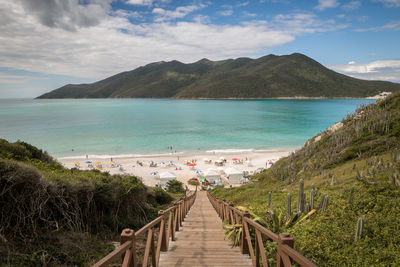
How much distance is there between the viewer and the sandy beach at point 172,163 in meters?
27.0

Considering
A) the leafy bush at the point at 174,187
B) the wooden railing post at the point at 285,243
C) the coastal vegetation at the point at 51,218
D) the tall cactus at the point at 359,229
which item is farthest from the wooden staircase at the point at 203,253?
the leafy bush at the point at 174,187

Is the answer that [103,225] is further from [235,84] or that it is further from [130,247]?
[235,84]

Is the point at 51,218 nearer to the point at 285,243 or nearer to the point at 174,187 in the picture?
the point at 285,243

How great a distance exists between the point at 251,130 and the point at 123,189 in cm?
5218

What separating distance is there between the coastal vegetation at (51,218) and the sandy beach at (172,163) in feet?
61.3

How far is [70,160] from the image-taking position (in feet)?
104

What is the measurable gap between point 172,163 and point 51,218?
2660cm

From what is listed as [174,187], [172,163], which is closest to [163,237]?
[174,187]

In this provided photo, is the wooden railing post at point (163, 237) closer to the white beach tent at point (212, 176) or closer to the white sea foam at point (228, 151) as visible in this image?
the white beach tent at point (212, 176)

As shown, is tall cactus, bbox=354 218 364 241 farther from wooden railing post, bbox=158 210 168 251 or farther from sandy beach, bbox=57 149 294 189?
sandy beach, bbox=57 149 294 189

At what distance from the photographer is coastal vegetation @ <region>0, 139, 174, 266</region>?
12.1 ft

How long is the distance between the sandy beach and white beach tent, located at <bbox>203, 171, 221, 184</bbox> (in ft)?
7.61

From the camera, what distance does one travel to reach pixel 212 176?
24.5 meters

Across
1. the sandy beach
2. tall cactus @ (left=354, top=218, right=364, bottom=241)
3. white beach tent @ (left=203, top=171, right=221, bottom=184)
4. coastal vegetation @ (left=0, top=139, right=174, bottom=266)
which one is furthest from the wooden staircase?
the sandy beach
